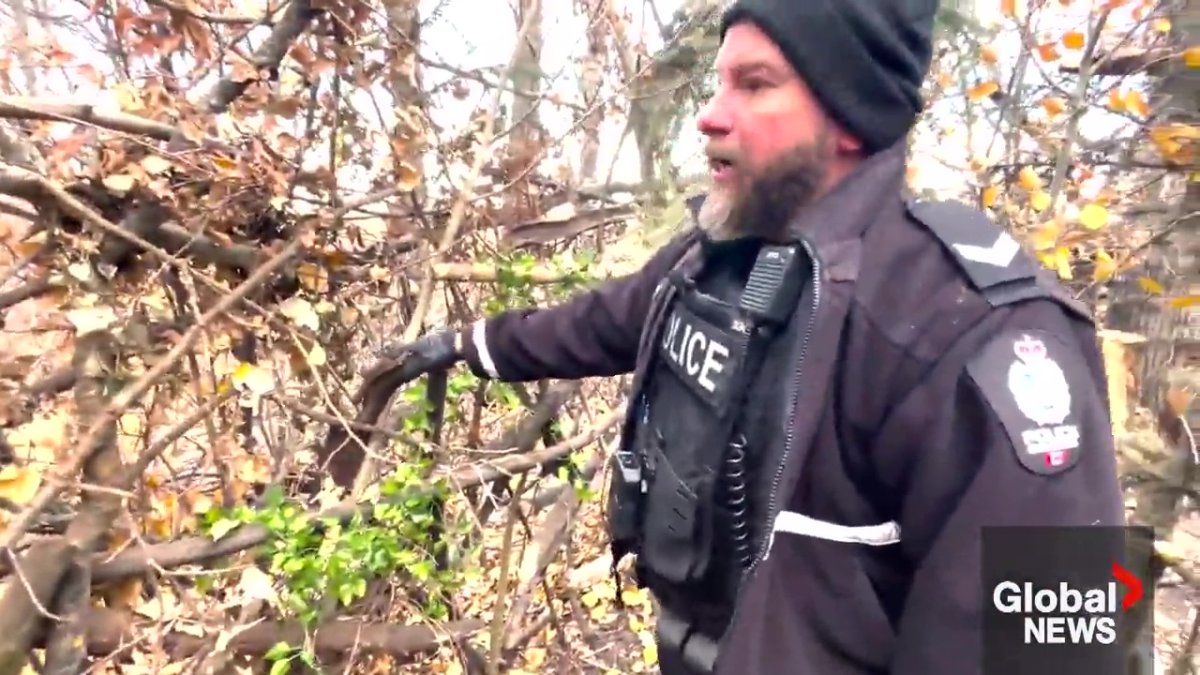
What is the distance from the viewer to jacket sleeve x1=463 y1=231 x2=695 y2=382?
204 cm

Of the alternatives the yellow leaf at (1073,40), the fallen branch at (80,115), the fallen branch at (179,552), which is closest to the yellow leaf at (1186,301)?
the yellow leaf at (1073,40)

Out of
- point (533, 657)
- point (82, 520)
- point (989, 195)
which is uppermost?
point (989, 195)

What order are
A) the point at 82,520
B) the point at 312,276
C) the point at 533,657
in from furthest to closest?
the point at 533,657, the point at 312,276, the point at 82,520

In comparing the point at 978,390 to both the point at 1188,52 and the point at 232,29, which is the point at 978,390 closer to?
the point at 1188,52

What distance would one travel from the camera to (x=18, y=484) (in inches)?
62.6

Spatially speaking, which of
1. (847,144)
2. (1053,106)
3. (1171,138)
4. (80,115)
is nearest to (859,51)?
(847,144)

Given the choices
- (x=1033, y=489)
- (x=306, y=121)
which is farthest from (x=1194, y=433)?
(x=306, y=121)

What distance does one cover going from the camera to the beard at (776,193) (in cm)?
152

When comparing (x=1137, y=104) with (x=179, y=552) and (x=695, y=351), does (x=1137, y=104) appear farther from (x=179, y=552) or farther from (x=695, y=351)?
(x=179, y=552)

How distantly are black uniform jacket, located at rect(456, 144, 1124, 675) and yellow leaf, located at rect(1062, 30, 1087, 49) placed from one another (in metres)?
2.21

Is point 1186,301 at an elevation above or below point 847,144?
below

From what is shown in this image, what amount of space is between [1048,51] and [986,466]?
2.80 metres

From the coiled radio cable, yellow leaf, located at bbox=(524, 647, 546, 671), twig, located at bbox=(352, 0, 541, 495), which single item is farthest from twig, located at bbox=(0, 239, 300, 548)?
yellow leaf, located at bbox=(524, 647, 546, 671)

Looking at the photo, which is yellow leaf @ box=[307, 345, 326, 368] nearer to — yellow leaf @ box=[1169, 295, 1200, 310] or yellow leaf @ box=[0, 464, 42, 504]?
yellow leaf @ box=[0, 464, 42, 504]
